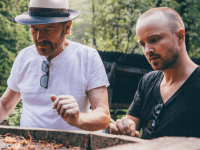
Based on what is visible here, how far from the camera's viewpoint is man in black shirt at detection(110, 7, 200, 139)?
1496 millimetres

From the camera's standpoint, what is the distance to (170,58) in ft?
5.12

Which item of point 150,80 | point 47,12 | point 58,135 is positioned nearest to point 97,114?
point 150,80

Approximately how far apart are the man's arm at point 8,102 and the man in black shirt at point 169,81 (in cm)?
132

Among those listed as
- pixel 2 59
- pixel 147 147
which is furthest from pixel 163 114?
pixel 2 59

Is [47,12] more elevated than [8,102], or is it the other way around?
[47,12]

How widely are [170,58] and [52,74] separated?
1.14 metres

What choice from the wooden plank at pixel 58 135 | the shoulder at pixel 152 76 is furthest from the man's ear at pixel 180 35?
the wooden plank at pixel 58 135

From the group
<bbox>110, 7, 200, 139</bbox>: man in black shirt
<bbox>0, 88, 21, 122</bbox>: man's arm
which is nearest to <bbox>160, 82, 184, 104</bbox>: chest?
<bbox>110, 7, 200, 139</bbox>: man in black shirt

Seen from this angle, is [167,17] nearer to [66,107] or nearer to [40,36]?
[66,107]

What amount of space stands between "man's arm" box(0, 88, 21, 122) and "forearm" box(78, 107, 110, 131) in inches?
34.0

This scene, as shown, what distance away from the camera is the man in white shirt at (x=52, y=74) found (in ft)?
6.95

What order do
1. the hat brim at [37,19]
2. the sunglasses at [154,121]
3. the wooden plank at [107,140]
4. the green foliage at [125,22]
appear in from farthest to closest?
the green foliage at [125,22], the hat brim at [37,19], the sunglasses at [154,121], the wooden plank at [107,140]

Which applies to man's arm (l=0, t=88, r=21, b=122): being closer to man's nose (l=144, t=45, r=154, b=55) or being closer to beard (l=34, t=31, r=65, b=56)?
beard (l=34, t=31, r=65, b=56)

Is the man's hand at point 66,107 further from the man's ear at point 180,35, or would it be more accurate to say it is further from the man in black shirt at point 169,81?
the man's ear at point 180,35
